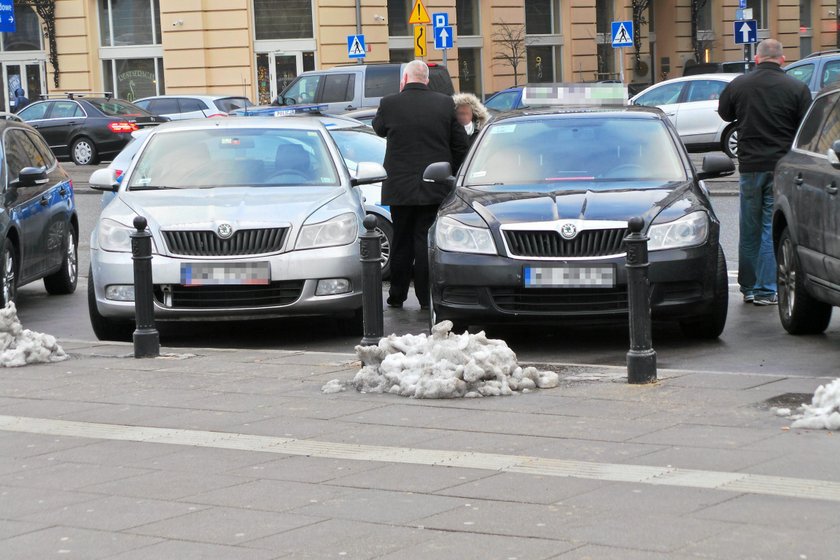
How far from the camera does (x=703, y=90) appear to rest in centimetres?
2834

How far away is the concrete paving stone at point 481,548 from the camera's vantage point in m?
4.89

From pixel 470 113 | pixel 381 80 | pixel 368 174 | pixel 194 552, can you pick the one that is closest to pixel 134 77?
pixel 381 80

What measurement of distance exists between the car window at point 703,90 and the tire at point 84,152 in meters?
13.5

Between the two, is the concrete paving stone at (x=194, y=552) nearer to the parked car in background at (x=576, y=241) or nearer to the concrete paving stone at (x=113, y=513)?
the concrete paving stone at (x=113, y=513)

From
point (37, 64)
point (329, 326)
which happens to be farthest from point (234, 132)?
point (37, 64)

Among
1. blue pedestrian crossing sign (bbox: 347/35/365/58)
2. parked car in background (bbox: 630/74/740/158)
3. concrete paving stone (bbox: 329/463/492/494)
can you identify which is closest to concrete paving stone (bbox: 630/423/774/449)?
concrete paving stone (bbox: 329/463/492/494)

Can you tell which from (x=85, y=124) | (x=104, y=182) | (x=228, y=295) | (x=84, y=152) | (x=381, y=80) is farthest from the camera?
(x=84, y=152)

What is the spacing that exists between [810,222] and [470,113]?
15.6ft

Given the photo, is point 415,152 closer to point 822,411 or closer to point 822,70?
point 822,411

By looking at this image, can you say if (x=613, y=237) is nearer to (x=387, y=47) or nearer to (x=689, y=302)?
(x=689, y=302)

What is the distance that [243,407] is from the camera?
7.77 m

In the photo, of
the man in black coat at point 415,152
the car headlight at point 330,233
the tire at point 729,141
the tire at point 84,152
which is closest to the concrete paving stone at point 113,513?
the car headlight at point 330,233

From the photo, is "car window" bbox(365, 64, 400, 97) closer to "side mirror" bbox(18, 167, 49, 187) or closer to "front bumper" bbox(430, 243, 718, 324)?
"side mirror" bbox(18, 167, 49, 187)

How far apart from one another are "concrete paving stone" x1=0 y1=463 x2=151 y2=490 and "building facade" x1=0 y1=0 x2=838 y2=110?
33171 millimetres
